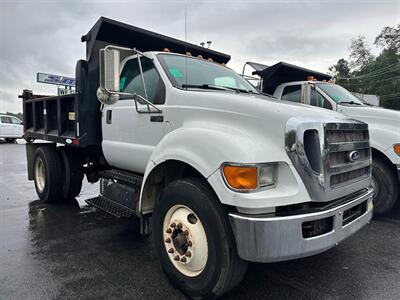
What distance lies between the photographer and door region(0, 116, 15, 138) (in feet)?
69.6

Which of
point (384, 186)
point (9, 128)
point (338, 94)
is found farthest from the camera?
point (9, 128)

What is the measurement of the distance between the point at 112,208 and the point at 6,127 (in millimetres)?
20450

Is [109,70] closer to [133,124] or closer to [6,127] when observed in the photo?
[133,124]

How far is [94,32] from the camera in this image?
179 inches

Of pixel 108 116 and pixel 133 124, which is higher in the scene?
pixel 108 116

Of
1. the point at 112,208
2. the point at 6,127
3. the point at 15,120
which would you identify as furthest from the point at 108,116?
the point at 15,120

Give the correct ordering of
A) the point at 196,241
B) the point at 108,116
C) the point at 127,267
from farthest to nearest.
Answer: the point at 108,116 → the point at 127,267 → the point at 196,241

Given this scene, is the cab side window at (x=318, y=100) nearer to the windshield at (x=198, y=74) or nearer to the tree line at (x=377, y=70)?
the windshield at (x=198, y=74)

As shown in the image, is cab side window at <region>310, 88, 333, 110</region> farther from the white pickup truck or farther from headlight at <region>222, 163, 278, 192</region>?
headlight at <region>222, 163, 278, 192</region>

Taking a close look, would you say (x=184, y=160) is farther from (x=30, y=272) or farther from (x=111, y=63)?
(x=30, y=272)

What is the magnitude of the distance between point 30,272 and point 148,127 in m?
1.90

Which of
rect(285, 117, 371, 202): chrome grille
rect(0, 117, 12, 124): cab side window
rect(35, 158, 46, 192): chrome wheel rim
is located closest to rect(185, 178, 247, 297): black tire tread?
rect(285, 117, 371, 202): chrome grille

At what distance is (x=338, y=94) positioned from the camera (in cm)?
620

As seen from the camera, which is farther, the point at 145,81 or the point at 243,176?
the point at 145,81
